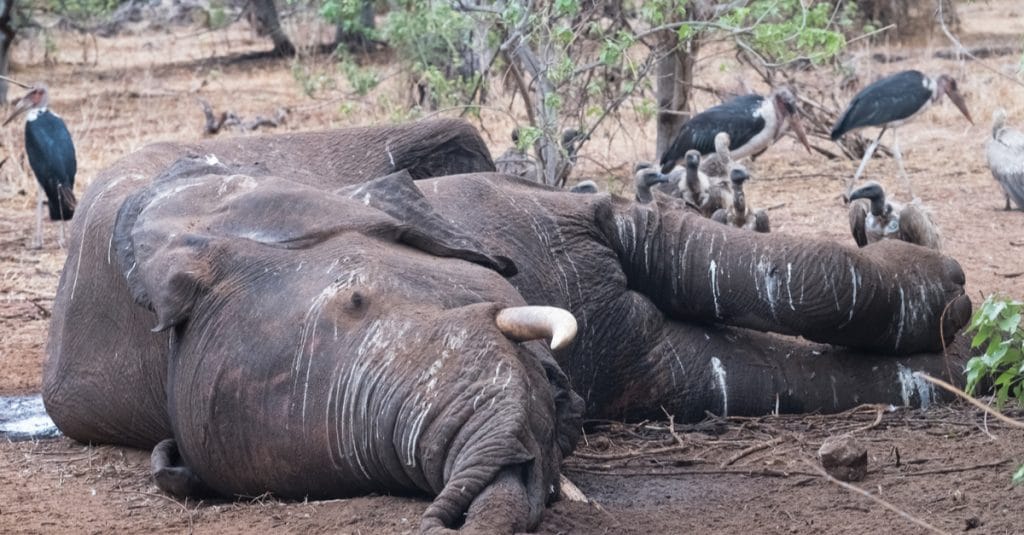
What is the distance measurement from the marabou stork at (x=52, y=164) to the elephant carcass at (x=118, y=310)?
4937 mm

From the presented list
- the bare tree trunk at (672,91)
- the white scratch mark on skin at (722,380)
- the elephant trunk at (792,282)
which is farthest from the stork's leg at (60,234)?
the white scratch mark on skin at (722,380)

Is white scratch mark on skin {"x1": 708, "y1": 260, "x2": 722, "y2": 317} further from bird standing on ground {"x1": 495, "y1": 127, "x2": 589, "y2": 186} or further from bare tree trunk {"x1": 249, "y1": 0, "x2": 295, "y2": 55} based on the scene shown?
bare tree trunk {"x1": 249, "y1": 0, "x2": 295, "y2": 55}

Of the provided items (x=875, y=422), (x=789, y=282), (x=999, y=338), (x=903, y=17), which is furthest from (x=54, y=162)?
(x=903, y=17)

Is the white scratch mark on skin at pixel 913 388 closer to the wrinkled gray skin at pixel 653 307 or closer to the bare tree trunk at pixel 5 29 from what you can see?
the wrinkled gray skin at pixel 653 307

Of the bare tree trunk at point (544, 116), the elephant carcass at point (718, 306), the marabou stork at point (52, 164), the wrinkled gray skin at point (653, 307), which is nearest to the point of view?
the wrinkled gray skin at point (653, 307)

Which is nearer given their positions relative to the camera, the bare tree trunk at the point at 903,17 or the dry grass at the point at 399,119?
the dry grass at the point at 399,119

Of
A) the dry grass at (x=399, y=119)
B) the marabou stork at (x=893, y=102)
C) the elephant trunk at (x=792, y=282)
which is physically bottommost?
the dry grass at (x=399, y=119)

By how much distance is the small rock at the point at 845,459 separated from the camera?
4.13m

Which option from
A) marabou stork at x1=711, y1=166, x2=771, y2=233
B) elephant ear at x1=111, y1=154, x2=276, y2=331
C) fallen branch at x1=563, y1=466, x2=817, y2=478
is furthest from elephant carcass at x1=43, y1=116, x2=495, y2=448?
marabou stork at x1=711, y1=166, x2=771, y2=233

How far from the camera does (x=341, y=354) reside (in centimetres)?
372

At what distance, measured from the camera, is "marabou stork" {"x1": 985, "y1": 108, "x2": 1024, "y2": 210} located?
935cm

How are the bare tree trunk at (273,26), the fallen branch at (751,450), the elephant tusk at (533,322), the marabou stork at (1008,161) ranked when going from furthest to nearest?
the bare tree trunk at (273,26) < the marabou stork at (1008,161) < the fallen branch at (751,450) < the elephant tusk at (533,322)

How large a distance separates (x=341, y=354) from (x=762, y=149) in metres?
8.26

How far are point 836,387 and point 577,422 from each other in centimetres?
184
